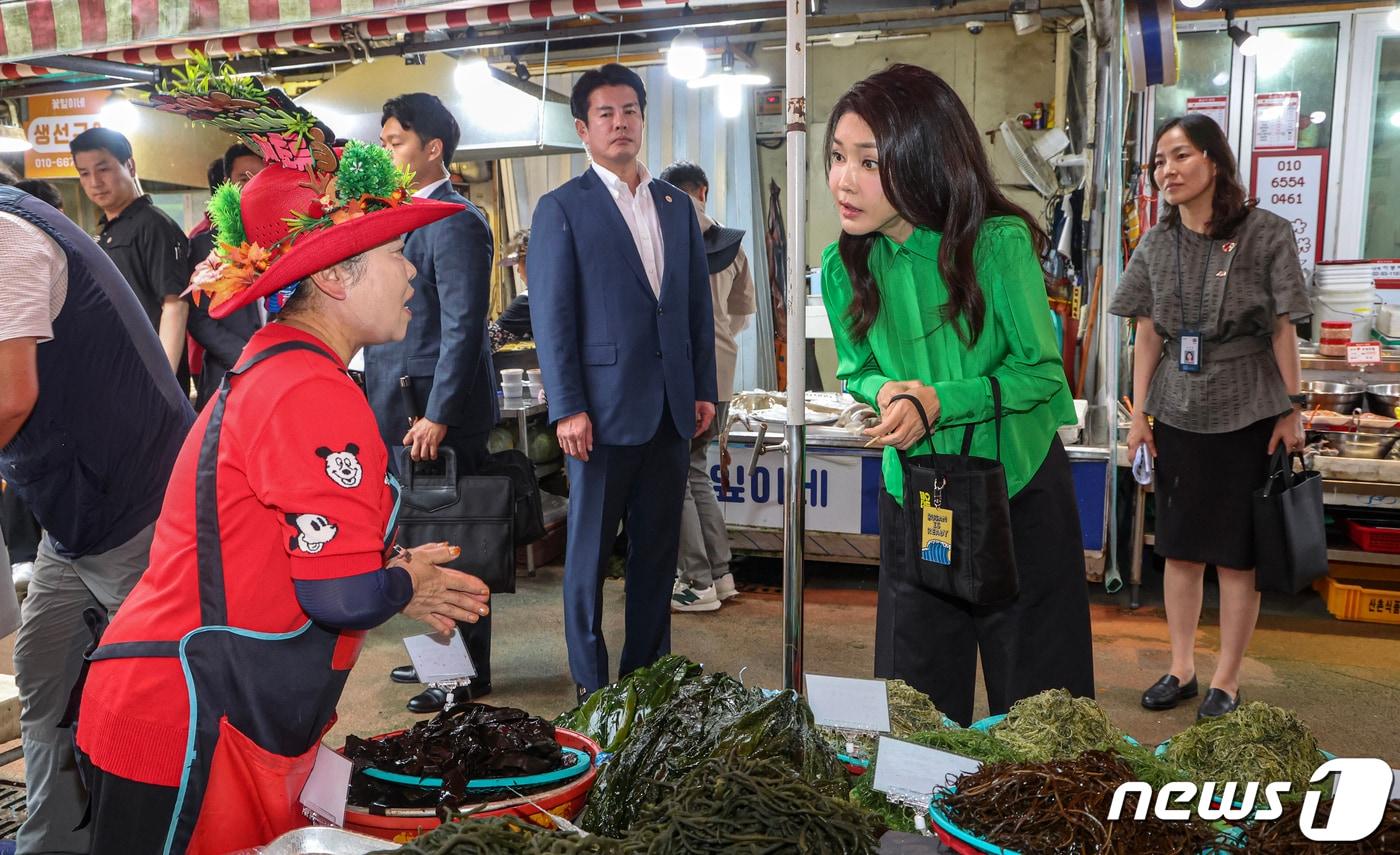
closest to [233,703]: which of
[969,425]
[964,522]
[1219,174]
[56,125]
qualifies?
[964,522]

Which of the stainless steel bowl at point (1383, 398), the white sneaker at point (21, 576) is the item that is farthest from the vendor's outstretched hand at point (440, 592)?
the stainless steel bowl at point (1383, 398)

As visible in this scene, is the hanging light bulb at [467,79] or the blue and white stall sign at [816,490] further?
the hanging light bulb at [467,79]

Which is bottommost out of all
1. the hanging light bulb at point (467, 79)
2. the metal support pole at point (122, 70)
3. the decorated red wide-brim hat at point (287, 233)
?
the decorated red wide-brim hat at point (287, 233)

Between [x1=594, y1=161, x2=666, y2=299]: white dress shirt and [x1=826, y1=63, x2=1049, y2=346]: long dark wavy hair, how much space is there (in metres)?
1.53

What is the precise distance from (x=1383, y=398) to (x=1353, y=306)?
137cm

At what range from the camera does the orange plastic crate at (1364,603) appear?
4.86 meters

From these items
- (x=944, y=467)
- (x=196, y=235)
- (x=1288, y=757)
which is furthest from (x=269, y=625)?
(x=196, y=235)

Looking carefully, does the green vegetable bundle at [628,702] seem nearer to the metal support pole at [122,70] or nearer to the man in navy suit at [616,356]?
the man in navy suit at [616,356]

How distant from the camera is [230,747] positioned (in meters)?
1.62

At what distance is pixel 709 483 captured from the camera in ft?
17.0

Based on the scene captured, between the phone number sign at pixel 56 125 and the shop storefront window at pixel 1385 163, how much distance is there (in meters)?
10.2

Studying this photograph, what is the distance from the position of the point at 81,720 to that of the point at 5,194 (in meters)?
1.03

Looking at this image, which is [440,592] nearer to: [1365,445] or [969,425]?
[969,425]

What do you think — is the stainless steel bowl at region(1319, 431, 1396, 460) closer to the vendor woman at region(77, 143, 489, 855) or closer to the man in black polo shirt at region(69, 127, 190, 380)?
the vendor woman at region(77, 143, 489, 855)
